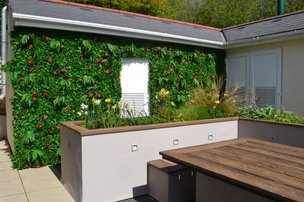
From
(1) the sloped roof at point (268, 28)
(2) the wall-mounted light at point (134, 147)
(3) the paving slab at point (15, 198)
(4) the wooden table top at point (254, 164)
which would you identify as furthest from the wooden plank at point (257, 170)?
(1) the sloped roof at point (268, 28)

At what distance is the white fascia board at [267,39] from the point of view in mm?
6200

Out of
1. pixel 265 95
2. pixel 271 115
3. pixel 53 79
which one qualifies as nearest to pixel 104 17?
pixel 53 79

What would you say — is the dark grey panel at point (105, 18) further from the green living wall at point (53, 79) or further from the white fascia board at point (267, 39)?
the white fascia board at point (267, 39)

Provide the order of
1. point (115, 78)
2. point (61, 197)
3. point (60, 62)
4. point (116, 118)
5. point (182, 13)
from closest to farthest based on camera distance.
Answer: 1. point (61, 197)
2. point (116, 118)
3. point (60, 62)
4. point (115, 78)
5. point (182, 13)

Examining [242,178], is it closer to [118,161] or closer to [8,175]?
[118,161]

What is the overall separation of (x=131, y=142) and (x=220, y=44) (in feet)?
16.1

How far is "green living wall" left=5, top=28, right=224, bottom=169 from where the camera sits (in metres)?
5.09

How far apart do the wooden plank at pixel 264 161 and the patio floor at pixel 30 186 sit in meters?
2.29

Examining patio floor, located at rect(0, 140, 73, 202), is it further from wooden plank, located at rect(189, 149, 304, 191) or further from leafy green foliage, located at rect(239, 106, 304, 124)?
leafy green foliage, located at rect(239, 106, 304, 124)

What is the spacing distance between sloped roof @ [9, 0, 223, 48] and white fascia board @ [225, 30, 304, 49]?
57 centimetres

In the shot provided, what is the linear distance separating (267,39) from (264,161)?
4.98m

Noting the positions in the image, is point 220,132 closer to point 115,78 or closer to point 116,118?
point 116,118

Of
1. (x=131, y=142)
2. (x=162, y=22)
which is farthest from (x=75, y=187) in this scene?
(x=162, y=22)

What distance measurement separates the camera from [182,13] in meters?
21.3
